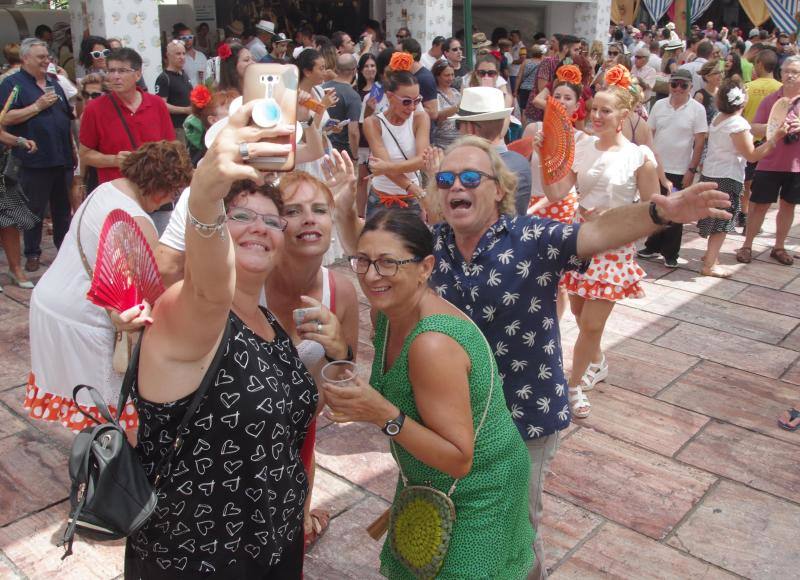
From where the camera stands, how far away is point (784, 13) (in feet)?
78.7

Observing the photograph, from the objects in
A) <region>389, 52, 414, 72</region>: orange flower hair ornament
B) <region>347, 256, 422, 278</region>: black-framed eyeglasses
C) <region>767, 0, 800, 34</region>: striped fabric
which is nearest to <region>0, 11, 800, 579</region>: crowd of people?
<region>347, 256, 422, 278</region>: black-framed eyeglasses

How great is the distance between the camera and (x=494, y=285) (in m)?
2.62

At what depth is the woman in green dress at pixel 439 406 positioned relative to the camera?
77.6 inches

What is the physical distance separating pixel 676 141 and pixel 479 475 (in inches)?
256

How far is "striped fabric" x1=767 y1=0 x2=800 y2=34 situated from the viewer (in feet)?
77.7

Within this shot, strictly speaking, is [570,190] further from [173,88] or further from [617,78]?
[173,88]

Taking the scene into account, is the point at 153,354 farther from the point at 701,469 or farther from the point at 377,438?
the point at 701,469

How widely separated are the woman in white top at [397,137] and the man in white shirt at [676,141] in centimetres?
278

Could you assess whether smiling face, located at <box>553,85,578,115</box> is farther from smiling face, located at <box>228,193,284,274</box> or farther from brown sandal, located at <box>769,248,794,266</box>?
smiling face, located at <box>228,193,284,274</box>

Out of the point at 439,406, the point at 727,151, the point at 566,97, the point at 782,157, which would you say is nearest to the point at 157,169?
the point at 439,406

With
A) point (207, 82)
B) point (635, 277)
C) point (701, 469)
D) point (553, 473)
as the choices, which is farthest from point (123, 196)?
point (207, 82)

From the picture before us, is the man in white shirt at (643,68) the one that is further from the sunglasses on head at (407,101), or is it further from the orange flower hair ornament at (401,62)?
the sunglasses on head at (407,101)

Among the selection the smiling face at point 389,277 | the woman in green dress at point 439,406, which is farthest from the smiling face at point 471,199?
the smiling face at point 389,277

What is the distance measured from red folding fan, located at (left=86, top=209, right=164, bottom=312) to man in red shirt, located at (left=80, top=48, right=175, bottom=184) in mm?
3334
